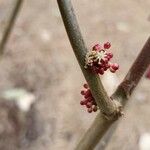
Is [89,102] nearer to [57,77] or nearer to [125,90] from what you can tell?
[125,90]

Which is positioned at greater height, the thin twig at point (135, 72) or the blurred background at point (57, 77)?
the thin twig at point (135, 72)

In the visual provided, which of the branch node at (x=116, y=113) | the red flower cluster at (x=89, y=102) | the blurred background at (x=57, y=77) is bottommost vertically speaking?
the blurred background at (x=57, y=77)

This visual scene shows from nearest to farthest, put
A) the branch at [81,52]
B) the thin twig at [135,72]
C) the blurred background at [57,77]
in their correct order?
1. the branch at [81,52]
2. the thin twig at [135,72]
3. the blurred background at [57,77]

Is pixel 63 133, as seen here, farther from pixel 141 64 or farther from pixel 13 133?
pixel 141 64

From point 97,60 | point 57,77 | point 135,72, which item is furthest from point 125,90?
point 57,77

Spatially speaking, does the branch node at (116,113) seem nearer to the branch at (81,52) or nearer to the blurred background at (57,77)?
the branch at (81,52)

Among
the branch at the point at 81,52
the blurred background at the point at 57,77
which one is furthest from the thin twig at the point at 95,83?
the blurred background at the point at 57,77

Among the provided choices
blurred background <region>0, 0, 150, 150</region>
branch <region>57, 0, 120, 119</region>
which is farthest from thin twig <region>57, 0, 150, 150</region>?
blurred background <region>0, 0, 150, 150</region>
